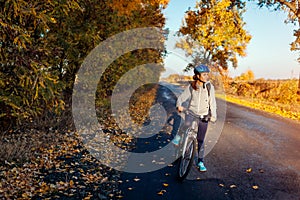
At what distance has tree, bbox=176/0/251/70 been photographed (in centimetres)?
2806

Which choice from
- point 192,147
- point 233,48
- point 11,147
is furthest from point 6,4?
point 233,48

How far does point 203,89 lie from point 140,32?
45.9 feet

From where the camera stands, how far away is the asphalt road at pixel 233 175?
4398mm

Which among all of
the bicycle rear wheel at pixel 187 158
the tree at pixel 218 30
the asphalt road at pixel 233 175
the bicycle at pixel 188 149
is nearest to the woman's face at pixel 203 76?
the bicycle at pixel 188 149

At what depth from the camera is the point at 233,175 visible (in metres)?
5.24

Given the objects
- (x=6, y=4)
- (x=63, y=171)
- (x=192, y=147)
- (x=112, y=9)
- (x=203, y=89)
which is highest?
(x=112, y=9)

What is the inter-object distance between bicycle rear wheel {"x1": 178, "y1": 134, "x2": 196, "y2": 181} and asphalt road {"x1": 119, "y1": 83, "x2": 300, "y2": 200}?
16 centimetres

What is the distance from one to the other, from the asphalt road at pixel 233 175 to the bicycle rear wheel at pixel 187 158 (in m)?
0.16

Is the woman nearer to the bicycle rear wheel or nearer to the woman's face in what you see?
the woman's face

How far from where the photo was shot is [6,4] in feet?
16.2

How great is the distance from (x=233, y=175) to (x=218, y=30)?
25.6 metres

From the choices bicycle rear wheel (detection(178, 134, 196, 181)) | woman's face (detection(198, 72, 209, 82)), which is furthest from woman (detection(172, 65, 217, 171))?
bicycle rear wheel (detection(178, 134, 196, 181))

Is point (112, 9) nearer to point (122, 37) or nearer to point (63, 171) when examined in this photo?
point (122, 37)

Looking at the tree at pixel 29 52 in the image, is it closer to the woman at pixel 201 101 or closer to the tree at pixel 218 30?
the woman at pixel 201 101
